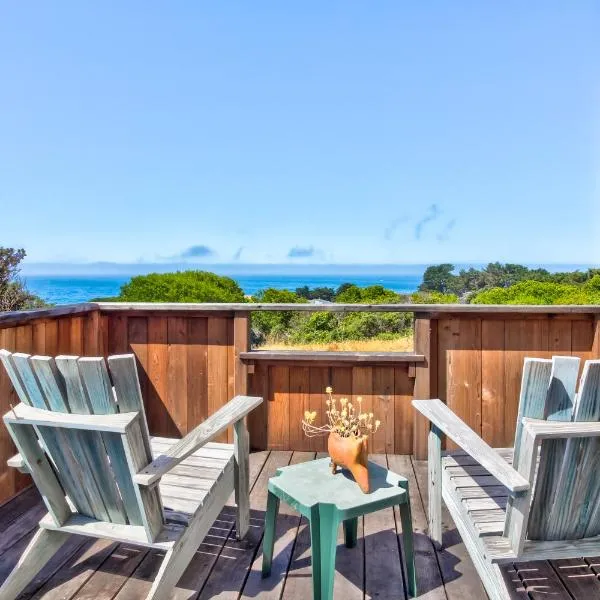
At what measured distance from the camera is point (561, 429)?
1.21 meters

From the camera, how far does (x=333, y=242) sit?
44781 mm

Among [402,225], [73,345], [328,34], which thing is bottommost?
[73,345]

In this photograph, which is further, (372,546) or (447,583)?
(372,546)

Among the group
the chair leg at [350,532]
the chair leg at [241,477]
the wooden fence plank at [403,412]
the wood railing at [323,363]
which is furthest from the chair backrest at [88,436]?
the wooden fence plank at [403,412]

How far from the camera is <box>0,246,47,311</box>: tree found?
6.71 metres

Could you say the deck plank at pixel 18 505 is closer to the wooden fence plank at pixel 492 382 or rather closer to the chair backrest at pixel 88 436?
the chair backrest at pixel 88 436

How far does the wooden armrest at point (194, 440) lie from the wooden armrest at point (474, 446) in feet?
2.49

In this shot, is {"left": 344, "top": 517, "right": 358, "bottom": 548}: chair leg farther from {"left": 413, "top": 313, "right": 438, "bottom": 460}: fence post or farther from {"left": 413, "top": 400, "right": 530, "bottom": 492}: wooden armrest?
{"left": 413, "top": 313, "right": 438, "bottom": 460}: fence post

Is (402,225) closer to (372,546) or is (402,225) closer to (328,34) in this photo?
(328,34)

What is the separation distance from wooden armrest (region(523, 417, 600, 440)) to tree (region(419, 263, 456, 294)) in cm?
2275

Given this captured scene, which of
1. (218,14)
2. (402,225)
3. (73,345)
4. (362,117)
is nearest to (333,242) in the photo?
(402,225)

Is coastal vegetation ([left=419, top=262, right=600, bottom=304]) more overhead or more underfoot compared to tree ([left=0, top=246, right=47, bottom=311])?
more underfoot

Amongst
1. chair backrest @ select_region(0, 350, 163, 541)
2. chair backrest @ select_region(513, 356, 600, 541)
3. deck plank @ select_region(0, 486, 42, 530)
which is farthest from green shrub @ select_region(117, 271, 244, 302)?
chair backrest @ select_region(513, 356, 600, 541)

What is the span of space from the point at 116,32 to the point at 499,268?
57.2 feet
